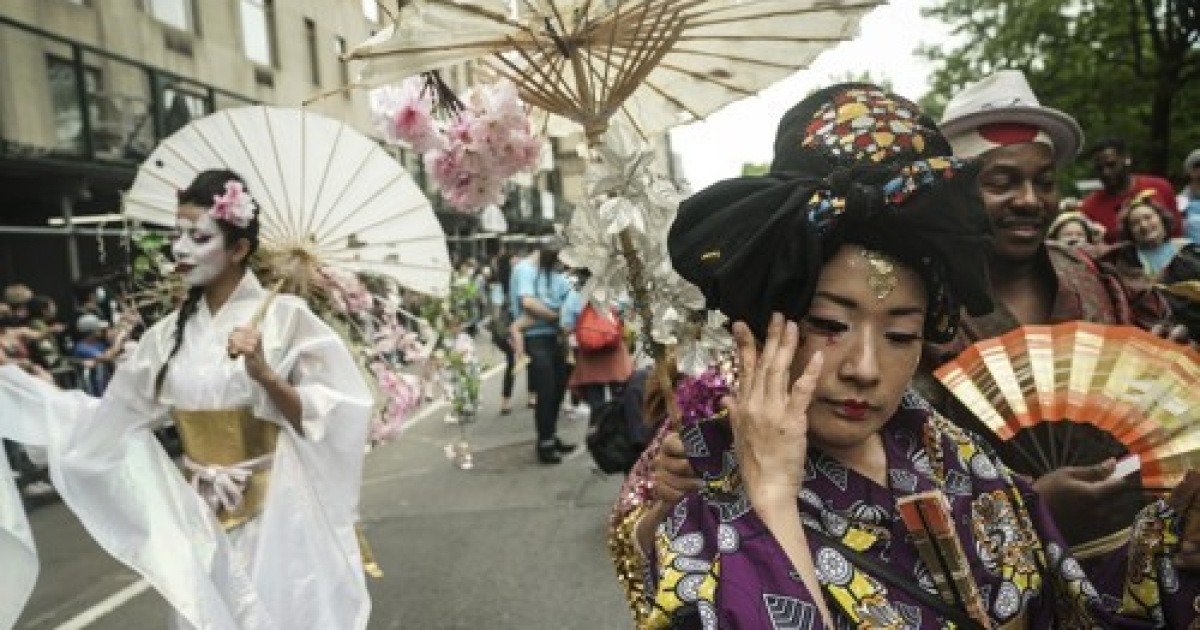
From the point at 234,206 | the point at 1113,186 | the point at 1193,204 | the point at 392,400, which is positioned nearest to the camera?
the point at 234,206

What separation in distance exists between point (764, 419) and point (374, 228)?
8.90 feet

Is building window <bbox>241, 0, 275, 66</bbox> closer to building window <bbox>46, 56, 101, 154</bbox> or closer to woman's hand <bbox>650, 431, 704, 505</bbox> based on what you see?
building window <bbox>46, 56, 101, 154</bbox>

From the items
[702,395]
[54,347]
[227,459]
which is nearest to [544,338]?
[54,347]

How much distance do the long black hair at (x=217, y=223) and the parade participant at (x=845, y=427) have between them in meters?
2.21

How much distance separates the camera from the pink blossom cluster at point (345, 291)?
12.4 ft

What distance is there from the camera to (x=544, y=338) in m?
8.02

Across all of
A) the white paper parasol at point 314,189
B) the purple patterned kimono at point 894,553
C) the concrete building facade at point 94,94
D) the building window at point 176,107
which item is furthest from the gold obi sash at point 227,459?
the building window at point 176,107

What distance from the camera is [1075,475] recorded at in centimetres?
178

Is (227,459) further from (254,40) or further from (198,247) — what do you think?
(254,40)

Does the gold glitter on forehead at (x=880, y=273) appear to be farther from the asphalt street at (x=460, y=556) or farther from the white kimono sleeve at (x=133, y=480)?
the asphalt street at (x=460, y=556)

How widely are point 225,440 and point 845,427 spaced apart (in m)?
2.38

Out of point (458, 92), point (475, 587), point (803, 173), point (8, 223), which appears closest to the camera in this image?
point (803, 173)

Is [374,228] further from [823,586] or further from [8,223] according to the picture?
[8,223]

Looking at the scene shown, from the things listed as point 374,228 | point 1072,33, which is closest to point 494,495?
point 374,228
